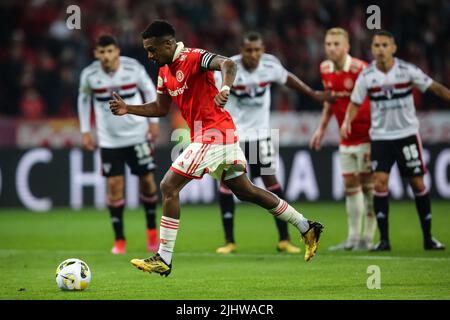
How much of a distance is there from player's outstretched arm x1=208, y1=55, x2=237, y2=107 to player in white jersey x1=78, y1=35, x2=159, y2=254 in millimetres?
3369

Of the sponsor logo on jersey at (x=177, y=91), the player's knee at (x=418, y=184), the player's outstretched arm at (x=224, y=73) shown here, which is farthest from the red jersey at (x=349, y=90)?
the player's outstretched arm at (x=224, y=73)

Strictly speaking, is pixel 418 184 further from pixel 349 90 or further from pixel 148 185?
pixel 148 185

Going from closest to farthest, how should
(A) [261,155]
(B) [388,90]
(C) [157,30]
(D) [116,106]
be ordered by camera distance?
(C) [157,30]
(D) [116,106]
(B) [388,90]
(A) [261,155]

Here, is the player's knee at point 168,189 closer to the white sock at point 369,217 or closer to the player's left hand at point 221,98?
the player's left hand at point 221,98

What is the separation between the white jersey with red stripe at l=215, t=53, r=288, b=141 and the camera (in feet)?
37.6

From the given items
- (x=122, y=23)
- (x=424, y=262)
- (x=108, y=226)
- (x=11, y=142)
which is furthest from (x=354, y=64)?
(x=122, y=23)

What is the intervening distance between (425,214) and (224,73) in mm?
4105

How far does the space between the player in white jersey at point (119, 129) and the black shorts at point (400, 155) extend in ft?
8.95

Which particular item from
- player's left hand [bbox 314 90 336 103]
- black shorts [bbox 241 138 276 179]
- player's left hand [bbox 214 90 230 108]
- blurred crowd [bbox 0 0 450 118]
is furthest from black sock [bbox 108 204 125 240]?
blurred crowd [bbox 0 0 450 118]

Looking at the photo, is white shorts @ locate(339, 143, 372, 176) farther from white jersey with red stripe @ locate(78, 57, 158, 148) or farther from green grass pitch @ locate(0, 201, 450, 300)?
white jersey with red stripe @ locate(78, 57, 158, 148)

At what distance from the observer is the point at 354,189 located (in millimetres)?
11609

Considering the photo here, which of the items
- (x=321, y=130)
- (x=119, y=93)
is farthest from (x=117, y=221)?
(x=321, y=130)

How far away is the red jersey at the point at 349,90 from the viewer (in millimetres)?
11523

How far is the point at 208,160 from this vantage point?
858 cm
